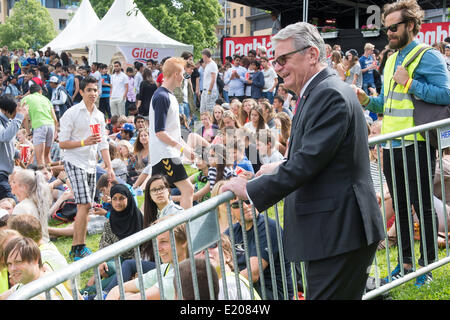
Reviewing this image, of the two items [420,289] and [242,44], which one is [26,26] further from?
[420,289]

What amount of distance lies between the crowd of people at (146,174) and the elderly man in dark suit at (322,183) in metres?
0.16

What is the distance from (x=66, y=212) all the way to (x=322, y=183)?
6.38 metres

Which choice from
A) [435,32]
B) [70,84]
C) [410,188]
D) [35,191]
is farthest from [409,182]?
[70,84]

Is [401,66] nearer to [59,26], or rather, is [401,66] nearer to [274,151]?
[274,151]

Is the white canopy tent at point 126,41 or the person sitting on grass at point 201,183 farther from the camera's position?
the white canopy tent at point 126,41

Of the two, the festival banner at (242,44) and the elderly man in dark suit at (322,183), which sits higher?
the festival banner at (242,44)

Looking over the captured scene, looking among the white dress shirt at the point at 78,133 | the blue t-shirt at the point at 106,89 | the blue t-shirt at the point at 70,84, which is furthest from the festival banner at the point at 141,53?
the white dress shirt at the point at 78,133

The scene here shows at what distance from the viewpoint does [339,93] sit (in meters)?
2.40

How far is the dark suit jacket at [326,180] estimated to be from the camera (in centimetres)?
238

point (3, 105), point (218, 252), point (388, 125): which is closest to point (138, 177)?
point (3, 105)

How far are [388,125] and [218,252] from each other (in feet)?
7.00

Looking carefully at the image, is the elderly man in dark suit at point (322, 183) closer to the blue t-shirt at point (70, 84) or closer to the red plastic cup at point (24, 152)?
the red plastic cup at point (24, 152)

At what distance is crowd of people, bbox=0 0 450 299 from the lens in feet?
10.3

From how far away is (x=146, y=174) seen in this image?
8.97 metres
